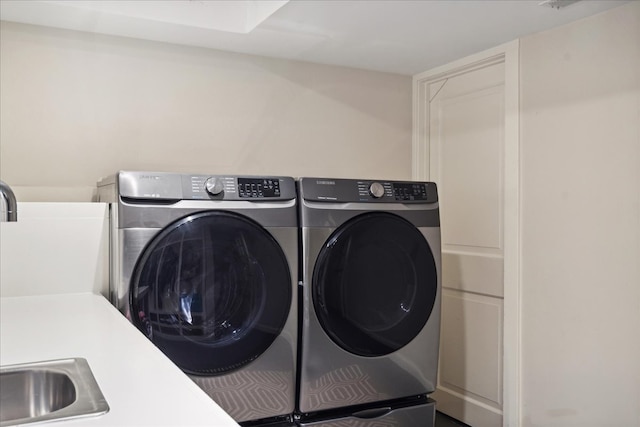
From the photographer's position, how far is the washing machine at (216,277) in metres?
1.81

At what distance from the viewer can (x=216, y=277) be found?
6.30ft

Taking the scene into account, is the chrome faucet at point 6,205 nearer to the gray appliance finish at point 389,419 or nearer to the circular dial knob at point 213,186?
the circular dial knob at point 213,186

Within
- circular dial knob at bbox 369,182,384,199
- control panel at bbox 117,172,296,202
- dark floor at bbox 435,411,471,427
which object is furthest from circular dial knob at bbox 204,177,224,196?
dark floor at bbox 435,411,471,427

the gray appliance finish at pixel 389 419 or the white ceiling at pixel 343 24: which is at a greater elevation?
the white ceiling at pixel 343 24

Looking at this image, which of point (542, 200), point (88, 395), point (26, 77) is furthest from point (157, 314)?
point (542, 200)

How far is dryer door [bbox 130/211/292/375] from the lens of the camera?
1.83 meters

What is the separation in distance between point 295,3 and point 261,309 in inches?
44.8

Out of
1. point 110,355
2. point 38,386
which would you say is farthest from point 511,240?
point 38,386

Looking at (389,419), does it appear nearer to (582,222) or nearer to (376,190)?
(376,190)

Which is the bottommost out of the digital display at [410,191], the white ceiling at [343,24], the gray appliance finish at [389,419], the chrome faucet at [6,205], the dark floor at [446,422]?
the dark floor at [446,422]

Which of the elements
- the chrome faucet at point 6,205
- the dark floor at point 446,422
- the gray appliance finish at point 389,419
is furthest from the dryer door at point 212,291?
the dark floor at point 446,422

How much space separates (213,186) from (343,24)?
931 millimetres

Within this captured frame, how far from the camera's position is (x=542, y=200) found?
2371 millimetres

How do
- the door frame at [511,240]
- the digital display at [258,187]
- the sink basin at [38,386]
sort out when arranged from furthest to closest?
the door frame at [511,240] < the digital display at [258,187] < the sink basin at [38,386]
